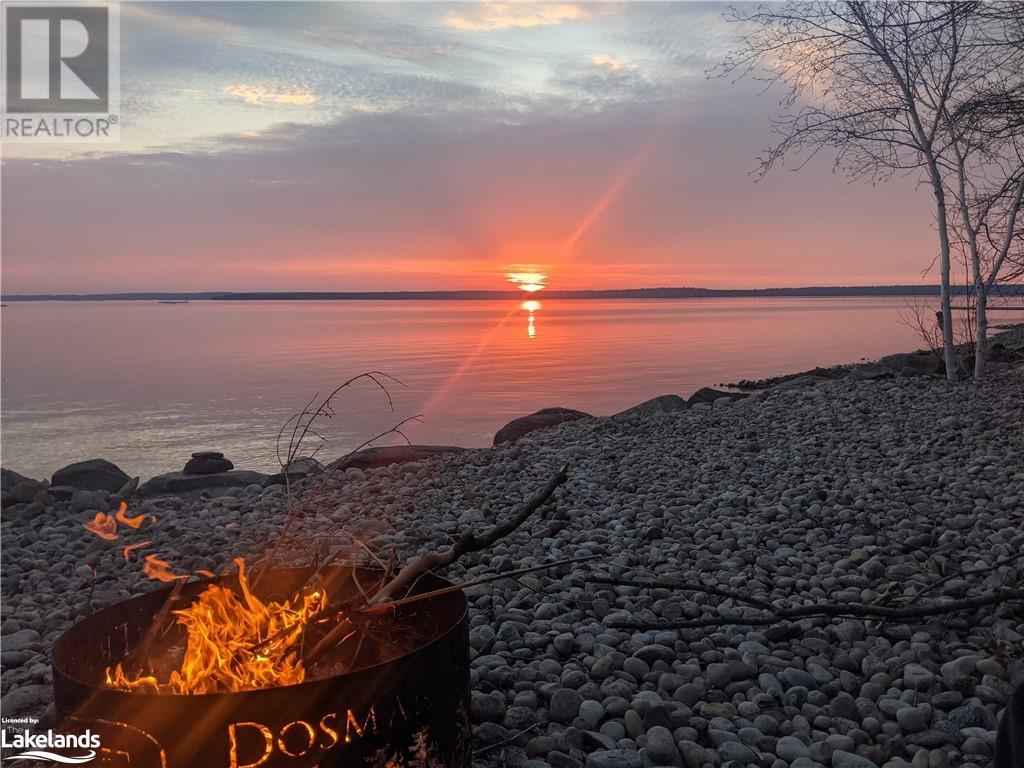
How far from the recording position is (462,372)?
23734 millimetres

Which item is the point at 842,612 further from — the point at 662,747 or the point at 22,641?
the point at 22,641

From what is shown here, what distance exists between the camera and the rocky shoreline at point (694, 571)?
10.1 ft

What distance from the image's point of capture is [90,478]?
9.02 metres

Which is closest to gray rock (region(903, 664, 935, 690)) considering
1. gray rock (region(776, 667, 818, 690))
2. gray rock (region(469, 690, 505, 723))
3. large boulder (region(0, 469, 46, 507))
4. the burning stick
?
gray rock (region(776, 667, 818, 690))

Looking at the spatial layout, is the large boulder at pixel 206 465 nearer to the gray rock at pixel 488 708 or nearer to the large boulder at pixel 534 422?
the large boulder at pixel 534 422

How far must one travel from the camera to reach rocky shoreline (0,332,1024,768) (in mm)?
3074

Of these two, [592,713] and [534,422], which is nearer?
[592,713]

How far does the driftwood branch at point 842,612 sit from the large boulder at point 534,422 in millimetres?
7959

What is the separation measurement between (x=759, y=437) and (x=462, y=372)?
15606 millimetres

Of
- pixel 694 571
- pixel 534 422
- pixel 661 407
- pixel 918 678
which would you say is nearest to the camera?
pixel 918 678

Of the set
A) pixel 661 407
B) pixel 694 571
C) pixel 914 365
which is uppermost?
pixel 914 365

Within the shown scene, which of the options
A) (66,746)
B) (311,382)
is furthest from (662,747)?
(311,382)

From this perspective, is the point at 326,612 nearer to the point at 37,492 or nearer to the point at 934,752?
the point at 934,752

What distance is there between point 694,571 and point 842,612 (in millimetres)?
1004
